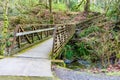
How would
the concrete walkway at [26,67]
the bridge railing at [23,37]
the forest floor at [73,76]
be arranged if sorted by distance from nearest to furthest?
the concrete walkway at [26,67]
the forest floor at [73,76]
the bridge railing at [23,37]

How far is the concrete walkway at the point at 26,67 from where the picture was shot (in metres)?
6.31

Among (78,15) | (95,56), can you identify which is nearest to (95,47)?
(95,56)

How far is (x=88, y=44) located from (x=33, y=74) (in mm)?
A: 10311

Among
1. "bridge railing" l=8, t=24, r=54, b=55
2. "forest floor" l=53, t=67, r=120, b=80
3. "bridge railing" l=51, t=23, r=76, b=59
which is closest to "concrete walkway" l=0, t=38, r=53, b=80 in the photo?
"forest floor" l=53, t=67, r=120, b=80

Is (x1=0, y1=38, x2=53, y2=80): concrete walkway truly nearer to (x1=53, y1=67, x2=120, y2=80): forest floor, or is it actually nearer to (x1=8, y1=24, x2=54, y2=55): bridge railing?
(x1=53, y1=67, x2=120, y2=80): forest floor

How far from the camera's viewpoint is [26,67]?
7277 mm

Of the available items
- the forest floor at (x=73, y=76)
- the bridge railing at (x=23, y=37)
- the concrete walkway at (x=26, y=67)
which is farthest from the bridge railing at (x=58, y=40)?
the forest floor at (x=73, y=76)

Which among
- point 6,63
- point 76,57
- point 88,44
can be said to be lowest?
point 76,57

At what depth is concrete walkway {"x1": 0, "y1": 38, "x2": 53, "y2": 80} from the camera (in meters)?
6.31

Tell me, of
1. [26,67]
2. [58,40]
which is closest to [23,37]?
[58,40]

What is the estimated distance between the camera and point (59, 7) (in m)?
31.5

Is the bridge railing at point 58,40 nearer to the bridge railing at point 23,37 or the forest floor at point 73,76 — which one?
the bridge railing at point 23,37

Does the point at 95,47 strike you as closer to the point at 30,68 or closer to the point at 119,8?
the point at 119,8

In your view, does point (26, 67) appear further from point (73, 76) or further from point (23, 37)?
point (23, 37)
